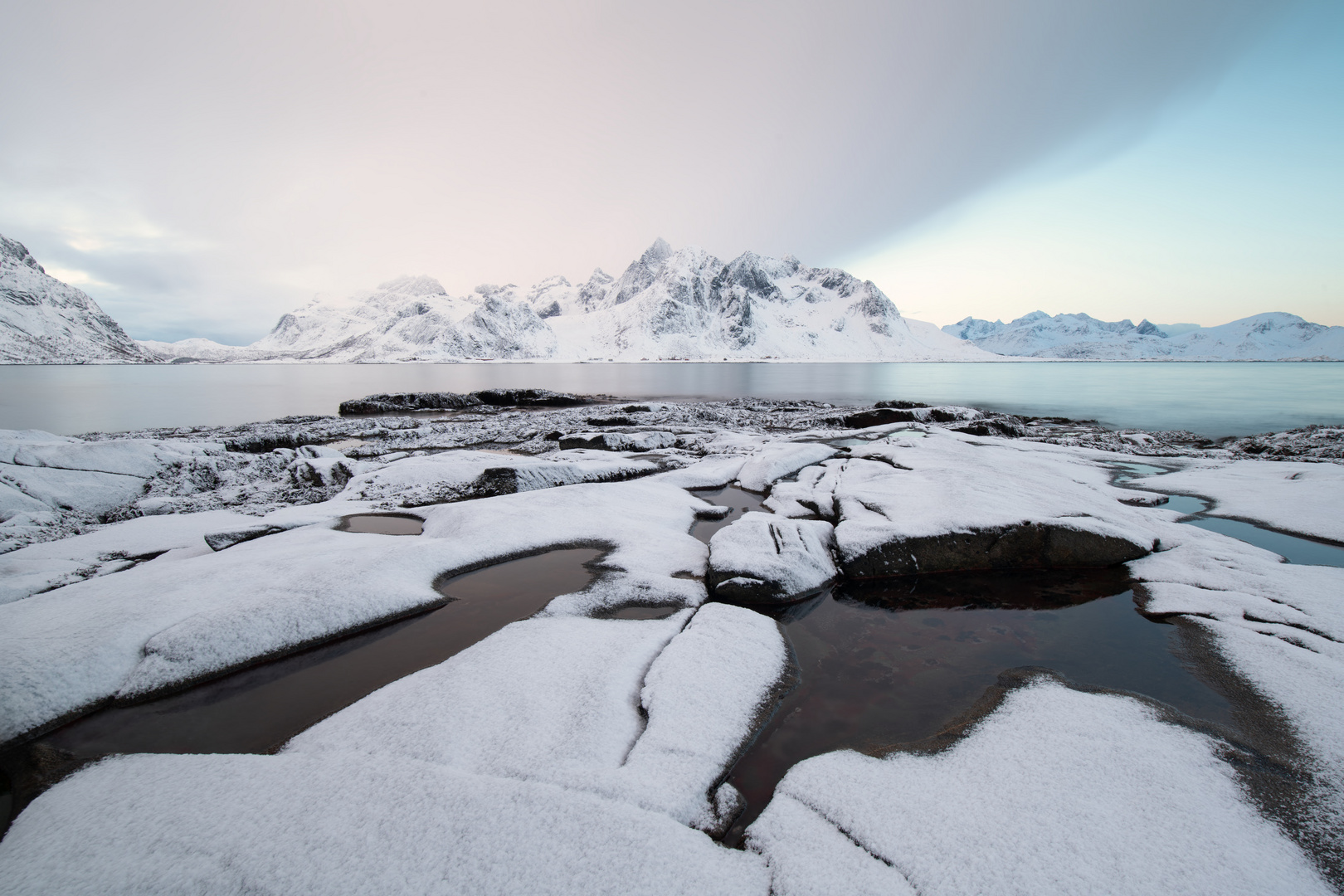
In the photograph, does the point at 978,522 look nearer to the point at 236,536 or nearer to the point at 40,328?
the point at 236,536

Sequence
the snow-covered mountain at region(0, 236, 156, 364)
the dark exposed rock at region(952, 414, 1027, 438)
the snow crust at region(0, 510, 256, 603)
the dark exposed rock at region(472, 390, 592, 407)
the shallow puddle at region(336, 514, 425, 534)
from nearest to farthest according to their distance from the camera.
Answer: the snow crust at region(0, 510, 256, 603), the shallow puddle at region(336, 514, 425, 534), the dark exposed rock at region(952, 414, 1027, 438), the dark exposed rock at region(472, 390, 592, 407), the snow-covered mountain at region(0, 236, 156, 364)

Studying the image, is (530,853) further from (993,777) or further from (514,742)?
(993,777)

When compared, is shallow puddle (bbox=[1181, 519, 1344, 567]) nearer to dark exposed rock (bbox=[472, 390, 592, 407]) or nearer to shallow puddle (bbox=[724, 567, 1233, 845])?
shallow puddle (bbox=[724, 567, 1233, 845])

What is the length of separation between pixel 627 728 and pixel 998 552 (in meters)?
6.58

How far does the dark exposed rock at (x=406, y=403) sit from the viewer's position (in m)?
31.5

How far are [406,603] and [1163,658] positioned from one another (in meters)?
8.82

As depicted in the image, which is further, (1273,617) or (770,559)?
(770,559)

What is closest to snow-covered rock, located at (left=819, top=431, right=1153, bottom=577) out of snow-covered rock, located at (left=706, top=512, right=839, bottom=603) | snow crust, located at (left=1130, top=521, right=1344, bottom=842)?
snow-covered rock, located at (left=706, top=512, right=839, bottom=603)

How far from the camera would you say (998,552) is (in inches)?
298

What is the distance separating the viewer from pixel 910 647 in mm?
5633

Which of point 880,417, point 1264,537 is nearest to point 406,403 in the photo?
point 880,417

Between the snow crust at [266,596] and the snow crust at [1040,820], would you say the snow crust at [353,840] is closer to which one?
the snow crust at [1040,820]

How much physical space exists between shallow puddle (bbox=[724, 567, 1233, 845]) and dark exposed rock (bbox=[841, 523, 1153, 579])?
174mm

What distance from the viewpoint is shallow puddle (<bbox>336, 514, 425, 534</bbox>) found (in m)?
8.90
